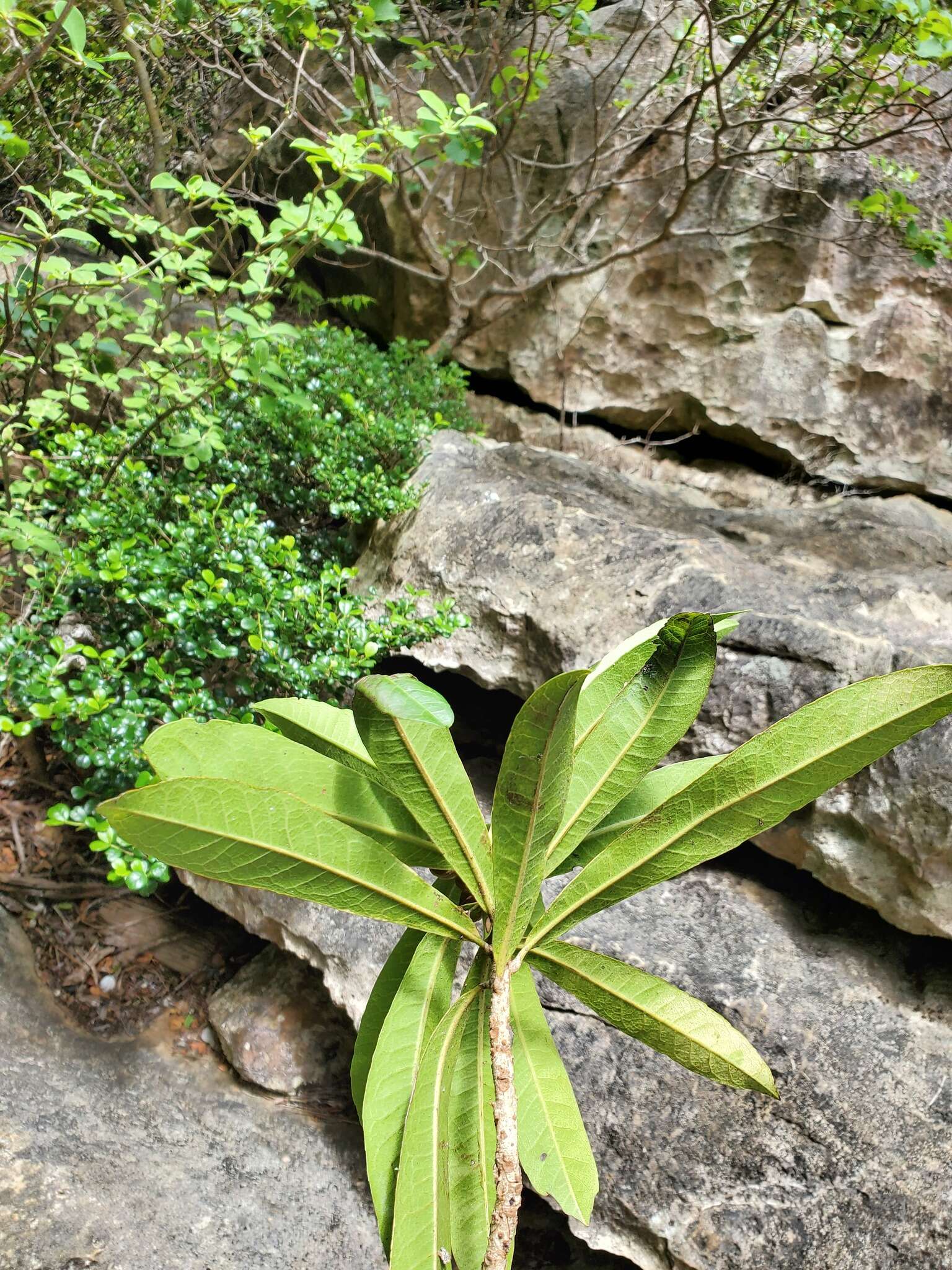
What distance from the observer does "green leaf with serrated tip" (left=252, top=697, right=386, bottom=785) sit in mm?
1166

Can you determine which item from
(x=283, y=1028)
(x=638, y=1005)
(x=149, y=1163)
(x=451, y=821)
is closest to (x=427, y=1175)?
(x=638, y=1005)

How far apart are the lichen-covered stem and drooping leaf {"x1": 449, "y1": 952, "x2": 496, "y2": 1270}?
4.0 inches

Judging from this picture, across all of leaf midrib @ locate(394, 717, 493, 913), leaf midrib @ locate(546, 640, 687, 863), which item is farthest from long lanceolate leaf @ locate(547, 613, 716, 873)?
leaf midrib @ locate(394, 717, 493, 913)

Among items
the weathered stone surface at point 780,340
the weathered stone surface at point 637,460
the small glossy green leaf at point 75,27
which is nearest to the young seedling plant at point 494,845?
the small glossy green leaf at point 75,27

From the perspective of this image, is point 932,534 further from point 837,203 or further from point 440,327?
point 440,327

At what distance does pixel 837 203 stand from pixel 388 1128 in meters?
3.93

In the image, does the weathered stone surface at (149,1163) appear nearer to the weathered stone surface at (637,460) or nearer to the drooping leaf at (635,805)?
the drooping leaf at (635,805)

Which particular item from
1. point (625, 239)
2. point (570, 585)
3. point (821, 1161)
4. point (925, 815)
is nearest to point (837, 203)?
point (625, 239)

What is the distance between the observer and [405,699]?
0.99 m

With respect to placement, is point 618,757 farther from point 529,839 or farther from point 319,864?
point 319,864

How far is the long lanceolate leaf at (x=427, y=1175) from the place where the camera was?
3.27 feet

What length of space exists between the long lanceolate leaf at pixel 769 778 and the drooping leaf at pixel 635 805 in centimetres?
7

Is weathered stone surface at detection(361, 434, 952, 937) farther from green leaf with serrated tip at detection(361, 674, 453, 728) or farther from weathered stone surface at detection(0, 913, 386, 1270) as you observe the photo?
weathered stone surface at detection(0, 913, 386, 1270)

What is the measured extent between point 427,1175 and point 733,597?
1566mm
